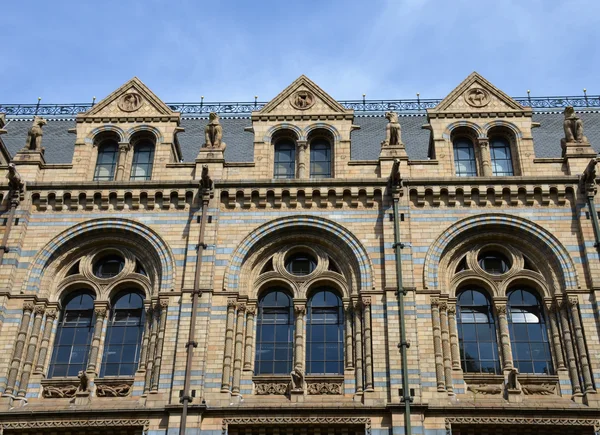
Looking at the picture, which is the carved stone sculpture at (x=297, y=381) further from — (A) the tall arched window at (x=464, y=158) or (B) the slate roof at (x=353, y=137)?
(B) the slate roof at (x=353, y=137)

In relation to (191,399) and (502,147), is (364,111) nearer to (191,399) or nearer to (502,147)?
(502,147)

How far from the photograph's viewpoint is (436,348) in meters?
26.1

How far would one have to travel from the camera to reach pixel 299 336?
88.1 ft

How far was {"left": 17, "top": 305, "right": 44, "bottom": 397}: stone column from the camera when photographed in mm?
26078

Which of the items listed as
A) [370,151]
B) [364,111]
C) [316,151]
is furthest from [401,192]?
[364,111]

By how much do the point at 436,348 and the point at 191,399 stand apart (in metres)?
7.59

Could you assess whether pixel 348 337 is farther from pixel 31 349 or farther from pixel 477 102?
pixel 477 102

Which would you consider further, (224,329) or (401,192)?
(401,192)

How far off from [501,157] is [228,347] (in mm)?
12571

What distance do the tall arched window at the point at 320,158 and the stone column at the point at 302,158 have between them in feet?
1.31

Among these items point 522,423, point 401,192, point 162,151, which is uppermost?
point 162,151

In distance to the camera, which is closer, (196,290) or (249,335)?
(196,290)

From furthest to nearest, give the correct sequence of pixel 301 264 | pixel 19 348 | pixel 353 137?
pixel 353 137, pixel 301 264, pixel 19 348

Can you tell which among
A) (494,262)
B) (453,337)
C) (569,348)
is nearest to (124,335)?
(453,337)
